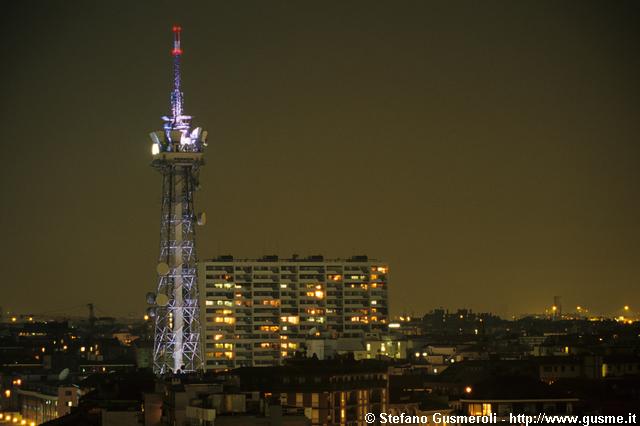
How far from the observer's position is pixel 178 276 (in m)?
118

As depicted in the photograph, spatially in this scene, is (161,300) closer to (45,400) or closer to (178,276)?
(178,276)

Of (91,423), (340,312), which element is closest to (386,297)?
(340,312)

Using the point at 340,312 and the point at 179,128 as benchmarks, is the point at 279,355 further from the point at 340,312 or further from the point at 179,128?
the point at 179,128

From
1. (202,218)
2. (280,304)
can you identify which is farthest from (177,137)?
(280,304)

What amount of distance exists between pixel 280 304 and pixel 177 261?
6201 cm

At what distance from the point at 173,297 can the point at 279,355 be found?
5356 cm

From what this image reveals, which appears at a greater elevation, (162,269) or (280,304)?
(280,304)

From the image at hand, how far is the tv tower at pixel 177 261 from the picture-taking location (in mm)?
118056

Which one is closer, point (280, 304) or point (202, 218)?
point (202, 218)

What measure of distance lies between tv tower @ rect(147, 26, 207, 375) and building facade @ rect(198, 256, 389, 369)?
4558 centimetres

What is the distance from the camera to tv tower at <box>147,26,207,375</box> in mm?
118056

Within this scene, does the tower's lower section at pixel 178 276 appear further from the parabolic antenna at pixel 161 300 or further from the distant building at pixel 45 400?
the distant building at pixel 45 400

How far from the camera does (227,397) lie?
59.4 m

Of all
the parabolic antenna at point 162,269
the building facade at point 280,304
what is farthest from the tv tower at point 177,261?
the building facade at point 280,304
